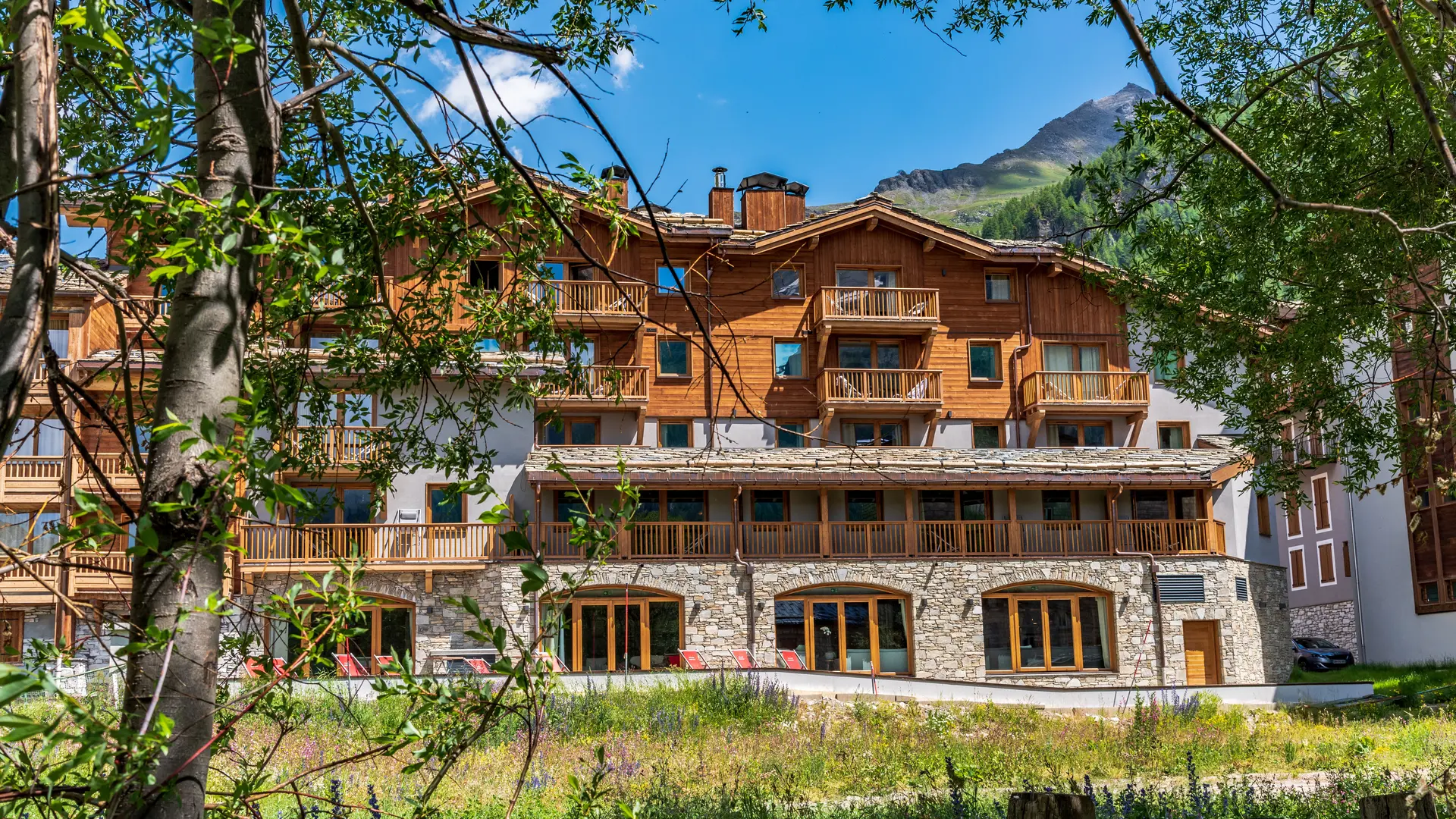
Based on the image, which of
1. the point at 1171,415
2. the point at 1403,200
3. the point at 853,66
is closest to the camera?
the point at 1403,200

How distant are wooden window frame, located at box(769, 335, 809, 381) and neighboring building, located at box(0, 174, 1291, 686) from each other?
7 cm

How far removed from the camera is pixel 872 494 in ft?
92.2

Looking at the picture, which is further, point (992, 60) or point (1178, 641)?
point (1178, 641)

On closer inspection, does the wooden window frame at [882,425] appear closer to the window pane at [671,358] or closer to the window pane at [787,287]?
the window pane at [787,287]

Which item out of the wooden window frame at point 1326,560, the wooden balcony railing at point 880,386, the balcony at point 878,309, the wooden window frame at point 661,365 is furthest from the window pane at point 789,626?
the wooden window frame at point 1326,560

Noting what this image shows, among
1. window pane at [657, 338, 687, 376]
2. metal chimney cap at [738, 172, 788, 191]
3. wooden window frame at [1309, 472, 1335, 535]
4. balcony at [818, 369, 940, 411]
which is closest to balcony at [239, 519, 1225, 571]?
balcony at [818, 369, 940, 411]

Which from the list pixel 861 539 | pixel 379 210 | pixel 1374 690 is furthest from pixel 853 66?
pixel 1374 690

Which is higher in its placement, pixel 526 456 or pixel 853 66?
pixel 853 66

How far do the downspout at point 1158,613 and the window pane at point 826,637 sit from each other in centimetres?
703

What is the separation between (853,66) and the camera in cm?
1484

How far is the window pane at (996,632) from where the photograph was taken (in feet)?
87.9

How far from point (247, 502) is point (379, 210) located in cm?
321

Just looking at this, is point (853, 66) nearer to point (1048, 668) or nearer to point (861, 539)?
point (861, 539)

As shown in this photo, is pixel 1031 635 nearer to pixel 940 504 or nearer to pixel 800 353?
pixel 940 504
